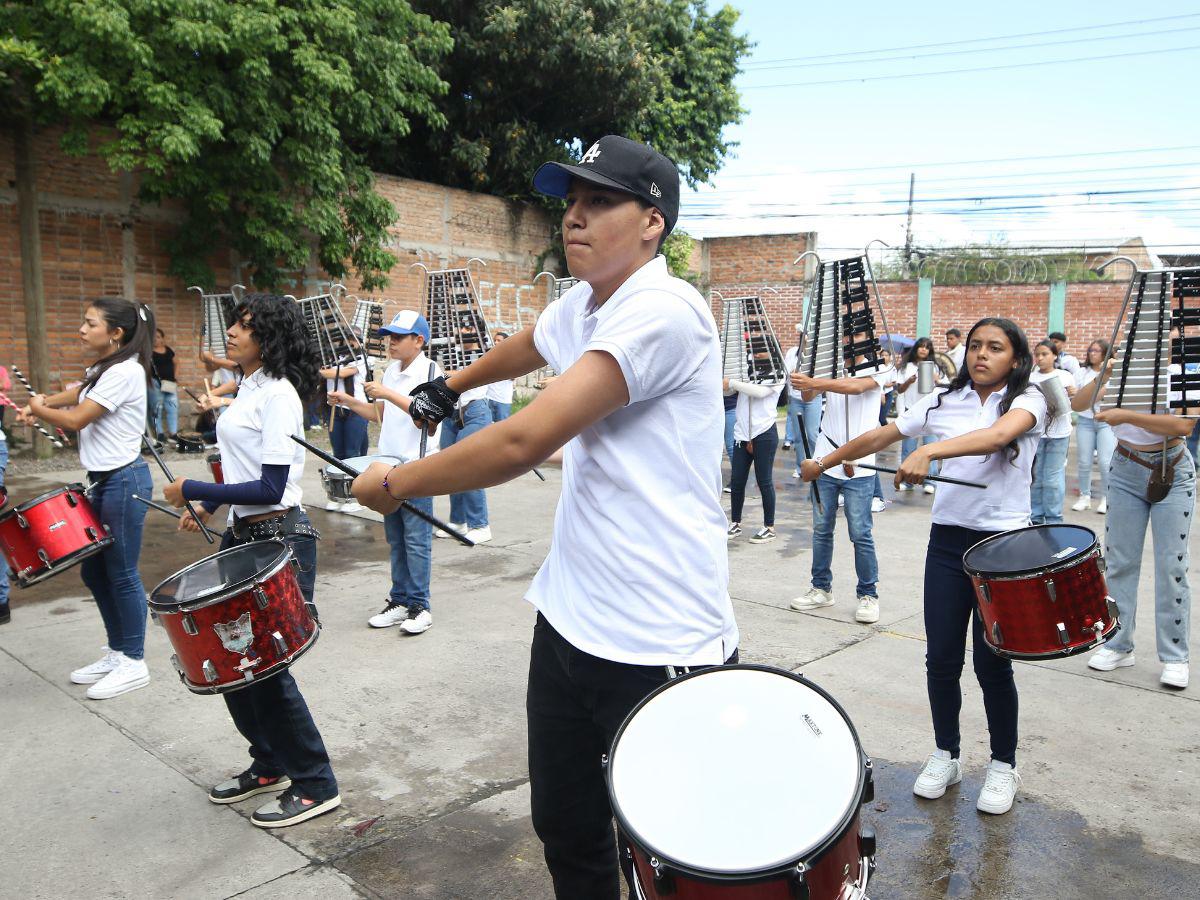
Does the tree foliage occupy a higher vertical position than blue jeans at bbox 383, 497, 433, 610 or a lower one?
higher

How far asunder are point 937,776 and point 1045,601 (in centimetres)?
85

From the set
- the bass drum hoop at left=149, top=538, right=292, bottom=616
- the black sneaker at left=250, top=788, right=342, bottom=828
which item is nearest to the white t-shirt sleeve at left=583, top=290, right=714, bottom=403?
the bass drum hoop at left=149, top=538, right=292, bottom=616

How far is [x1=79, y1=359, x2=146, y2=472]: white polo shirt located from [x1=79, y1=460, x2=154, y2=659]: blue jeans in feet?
0.29

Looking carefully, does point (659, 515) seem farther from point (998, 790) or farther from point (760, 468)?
point (760, 468)

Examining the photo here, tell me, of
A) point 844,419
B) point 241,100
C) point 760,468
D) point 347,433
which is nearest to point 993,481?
point 844,419

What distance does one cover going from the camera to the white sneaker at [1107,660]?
201 inches

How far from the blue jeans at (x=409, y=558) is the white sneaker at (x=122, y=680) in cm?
150

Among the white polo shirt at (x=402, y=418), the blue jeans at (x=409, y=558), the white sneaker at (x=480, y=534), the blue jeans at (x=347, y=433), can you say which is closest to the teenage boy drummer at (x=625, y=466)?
the blue jeans at (x=409, y=558)

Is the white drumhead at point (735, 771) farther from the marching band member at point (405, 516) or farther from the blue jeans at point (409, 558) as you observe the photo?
the blue jeans at point (409, 558)

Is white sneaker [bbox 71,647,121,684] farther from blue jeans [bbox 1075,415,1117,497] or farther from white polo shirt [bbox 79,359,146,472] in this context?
blue jeans [bbox 1075,415,1117,497]

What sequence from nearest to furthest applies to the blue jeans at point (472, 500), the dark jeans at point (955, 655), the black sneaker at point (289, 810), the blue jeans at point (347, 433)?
the black sneaker at point (289, 810)
the dark jeans at point (955, 655)
the blue jeans at point (472, 500)
the blue jeans at point (347, 433)

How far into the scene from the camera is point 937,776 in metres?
3.69

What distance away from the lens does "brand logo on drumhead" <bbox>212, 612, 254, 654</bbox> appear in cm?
314

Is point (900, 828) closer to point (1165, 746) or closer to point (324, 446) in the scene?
point (1165, 746)
